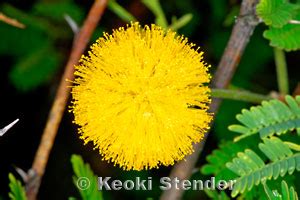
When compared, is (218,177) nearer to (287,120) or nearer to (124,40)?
(287,120)

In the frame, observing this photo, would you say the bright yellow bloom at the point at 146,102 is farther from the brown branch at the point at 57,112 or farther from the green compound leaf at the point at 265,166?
the brown branch at the point at 57,112

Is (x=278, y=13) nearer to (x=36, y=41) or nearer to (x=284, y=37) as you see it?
(x=284, y=37)

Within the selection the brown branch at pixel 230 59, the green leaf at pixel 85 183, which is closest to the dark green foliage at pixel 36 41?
the green leaf at pixel 85 183

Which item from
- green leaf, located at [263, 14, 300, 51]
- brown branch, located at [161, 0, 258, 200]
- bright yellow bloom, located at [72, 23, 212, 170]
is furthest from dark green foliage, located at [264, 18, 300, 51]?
bright yellow bloom, located at [72, 23, 212, 170]

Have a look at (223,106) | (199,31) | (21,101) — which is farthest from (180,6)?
(21,101)

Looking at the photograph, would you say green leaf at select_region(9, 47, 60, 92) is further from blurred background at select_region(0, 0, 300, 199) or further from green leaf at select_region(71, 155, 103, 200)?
green leaf at select_region(71, 155, 103, 200)

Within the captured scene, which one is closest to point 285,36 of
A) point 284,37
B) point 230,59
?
point 284,37
